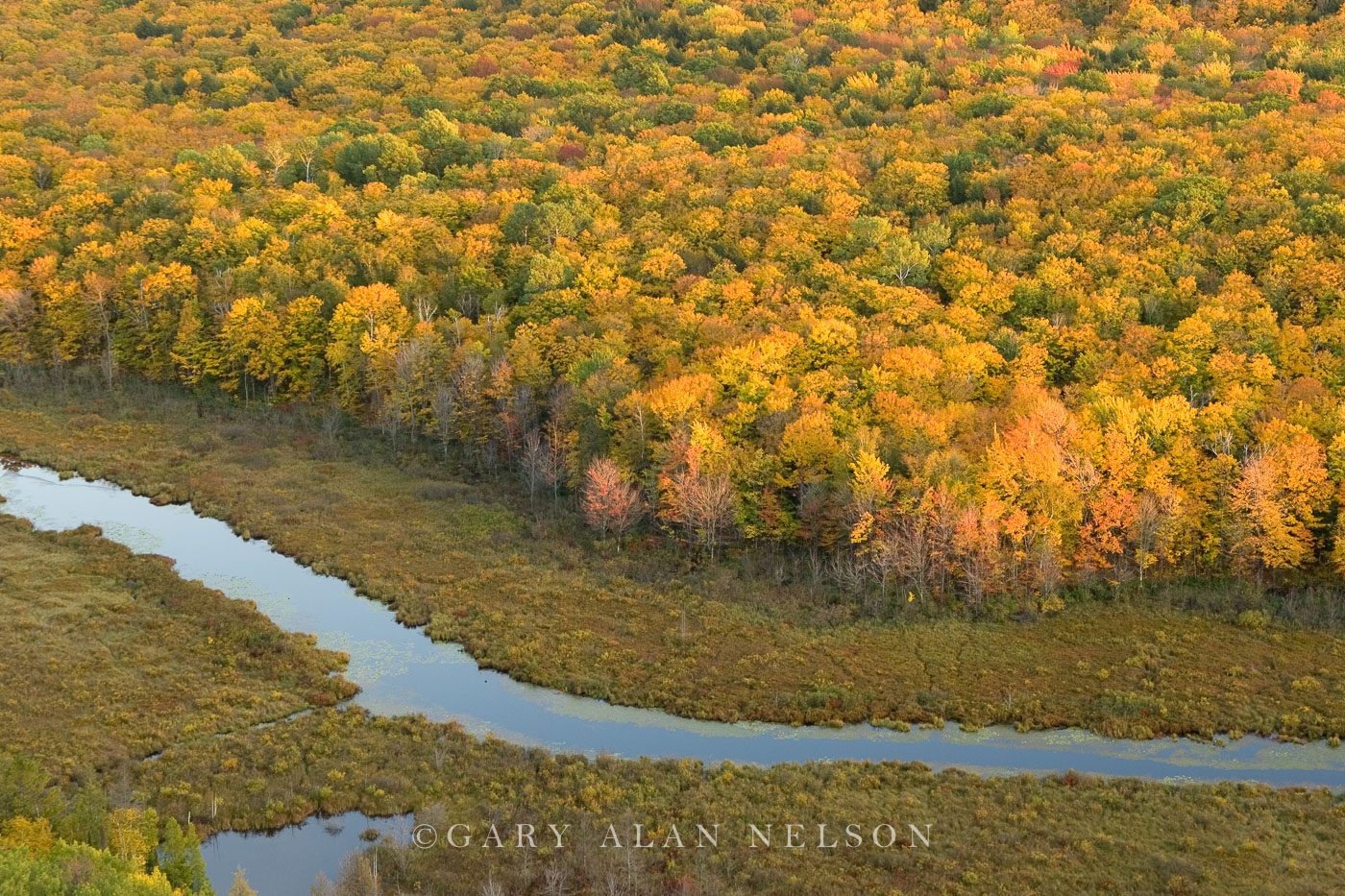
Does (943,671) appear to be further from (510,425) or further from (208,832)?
(510,425)

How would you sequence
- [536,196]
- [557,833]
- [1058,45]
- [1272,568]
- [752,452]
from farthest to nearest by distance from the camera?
[1058,45] → [536,196] → [752,452] → [1272,568] → [557,833]

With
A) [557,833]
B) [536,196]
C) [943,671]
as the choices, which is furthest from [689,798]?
[536,196]

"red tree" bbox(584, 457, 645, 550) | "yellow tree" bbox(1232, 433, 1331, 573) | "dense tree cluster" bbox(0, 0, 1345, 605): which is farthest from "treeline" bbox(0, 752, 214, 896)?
"yellow tree" bbox(1232, 433, 1331, 573)

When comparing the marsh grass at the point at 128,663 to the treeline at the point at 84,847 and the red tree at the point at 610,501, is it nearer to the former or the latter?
the treeline at the point at 84,847

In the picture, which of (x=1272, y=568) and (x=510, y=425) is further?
(x=510, y=425)

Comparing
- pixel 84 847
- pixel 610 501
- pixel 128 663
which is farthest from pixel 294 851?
pixel 610 501
